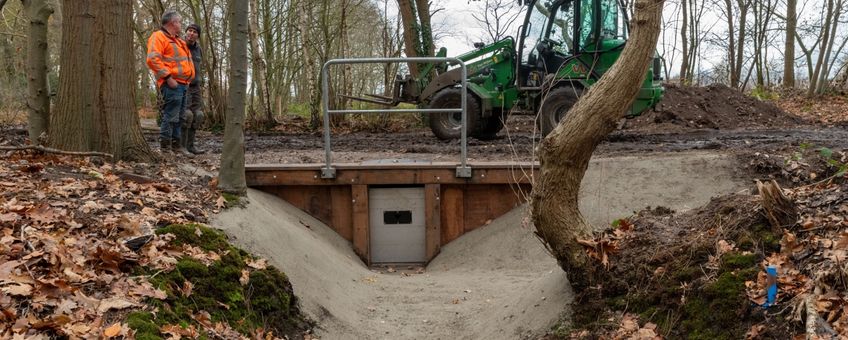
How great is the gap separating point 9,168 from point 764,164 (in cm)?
783

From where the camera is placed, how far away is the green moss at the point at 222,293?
418 centimetres

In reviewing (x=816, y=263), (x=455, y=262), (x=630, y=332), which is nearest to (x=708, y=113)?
(x=455, y=262)

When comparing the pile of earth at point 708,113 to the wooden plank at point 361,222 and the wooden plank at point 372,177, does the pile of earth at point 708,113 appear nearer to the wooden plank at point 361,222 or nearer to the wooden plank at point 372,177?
the wooden plank at point 372,177

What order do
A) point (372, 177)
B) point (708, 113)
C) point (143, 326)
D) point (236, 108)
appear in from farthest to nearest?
point (708, 113) < point (372, 177) < point (236, 108) < point (143, 326)

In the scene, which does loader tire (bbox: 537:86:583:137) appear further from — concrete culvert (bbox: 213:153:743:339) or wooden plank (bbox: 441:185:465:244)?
wooden plank (bbox: 441:185:465:244)

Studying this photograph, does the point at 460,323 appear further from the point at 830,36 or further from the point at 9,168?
the point at 830,36

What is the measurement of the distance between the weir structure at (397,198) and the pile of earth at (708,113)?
671cm

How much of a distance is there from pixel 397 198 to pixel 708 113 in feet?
30.9

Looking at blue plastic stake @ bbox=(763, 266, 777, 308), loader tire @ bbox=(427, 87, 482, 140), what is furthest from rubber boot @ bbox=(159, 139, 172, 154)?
blue plastic stake @ bbox=(763, 266, 777, 308)

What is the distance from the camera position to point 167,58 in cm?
848

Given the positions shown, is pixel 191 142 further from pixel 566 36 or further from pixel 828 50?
pixel 828 50

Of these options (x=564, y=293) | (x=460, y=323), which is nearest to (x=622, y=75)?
(x=564, y=293)

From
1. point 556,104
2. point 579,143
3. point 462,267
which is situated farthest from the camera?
point 556,104

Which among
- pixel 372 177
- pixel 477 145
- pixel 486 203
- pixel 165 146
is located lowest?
pixel 486 203
